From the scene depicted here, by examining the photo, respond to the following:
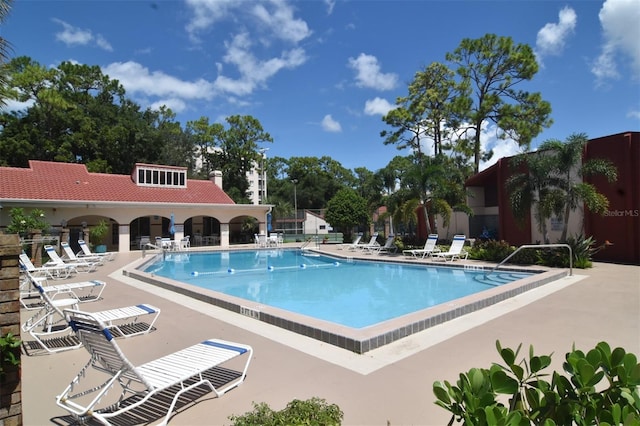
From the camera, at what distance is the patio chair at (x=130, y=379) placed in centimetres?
326

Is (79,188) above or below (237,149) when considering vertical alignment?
below

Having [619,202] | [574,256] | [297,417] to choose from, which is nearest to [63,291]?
[297,417]

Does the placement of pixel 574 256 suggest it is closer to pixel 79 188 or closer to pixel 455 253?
pixel 455 253

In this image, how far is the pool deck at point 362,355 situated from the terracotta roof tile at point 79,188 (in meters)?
18.5

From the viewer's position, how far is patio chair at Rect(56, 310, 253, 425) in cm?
326

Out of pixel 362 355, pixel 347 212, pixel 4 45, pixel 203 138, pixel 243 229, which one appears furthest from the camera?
pixel 203 138

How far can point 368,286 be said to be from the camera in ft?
40.3

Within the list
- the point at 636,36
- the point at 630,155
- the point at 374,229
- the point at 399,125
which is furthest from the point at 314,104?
the point at 636,36

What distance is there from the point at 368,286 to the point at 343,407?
9020 millimetres

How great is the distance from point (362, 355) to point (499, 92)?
2761cm

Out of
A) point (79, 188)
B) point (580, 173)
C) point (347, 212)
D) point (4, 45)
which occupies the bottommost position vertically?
point (347, 212)

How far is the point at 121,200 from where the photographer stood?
2536 centimetres

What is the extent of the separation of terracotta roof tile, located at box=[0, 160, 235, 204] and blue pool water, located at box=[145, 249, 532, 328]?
28.0 ft

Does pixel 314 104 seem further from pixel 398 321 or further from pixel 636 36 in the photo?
pixel 398 321
